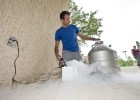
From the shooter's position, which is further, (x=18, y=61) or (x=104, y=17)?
(x=104, y=17)

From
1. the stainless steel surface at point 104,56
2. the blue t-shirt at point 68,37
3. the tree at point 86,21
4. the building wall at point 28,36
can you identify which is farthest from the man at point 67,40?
the tree at point 86,21

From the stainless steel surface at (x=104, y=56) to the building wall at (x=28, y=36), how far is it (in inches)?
38.1

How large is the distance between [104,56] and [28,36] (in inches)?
48.7

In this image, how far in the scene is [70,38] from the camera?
313cm

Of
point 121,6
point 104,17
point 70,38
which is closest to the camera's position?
point 70,38

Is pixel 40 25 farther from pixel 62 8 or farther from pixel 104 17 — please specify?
pixel 104 17

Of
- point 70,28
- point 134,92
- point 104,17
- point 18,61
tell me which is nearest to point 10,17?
point 18,61

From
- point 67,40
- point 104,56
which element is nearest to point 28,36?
point 67,40

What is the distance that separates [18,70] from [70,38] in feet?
3.21

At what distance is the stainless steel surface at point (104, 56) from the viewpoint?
9.47 ft

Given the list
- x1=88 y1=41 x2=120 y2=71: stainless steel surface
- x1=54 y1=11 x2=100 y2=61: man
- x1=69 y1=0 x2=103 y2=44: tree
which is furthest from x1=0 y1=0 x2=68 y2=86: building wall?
x1=69 y1=0 x2=103 y2=44: tree

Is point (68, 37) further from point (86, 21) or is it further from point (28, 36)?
point (86, 21)

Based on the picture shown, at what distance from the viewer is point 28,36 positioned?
3.07 m

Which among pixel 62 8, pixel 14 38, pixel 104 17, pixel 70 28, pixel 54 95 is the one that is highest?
pixel 104 17
